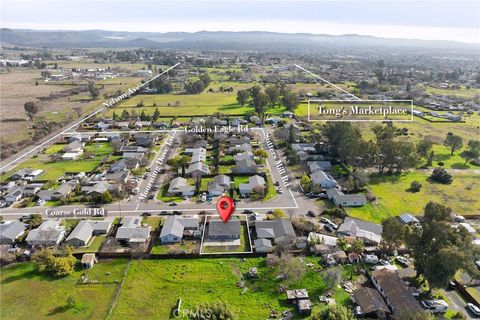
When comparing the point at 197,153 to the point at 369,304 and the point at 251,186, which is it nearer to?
the point at 251,186

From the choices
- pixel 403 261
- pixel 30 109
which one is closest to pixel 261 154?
pixel 403 261

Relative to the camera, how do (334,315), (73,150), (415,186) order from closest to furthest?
(334,315)
(415,186)
(73,150)

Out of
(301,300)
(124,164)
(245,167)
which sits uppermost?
(124,164)

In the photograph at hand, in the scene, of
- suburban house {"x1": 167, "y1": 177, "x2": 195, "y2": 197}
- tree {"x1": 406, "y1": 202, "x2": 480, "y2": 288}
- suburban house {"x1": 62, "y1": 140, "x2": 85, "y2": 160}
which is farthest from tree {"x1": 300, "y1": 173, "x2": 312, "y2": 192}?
suburban house {"x1": 62, "y1": 140, "x2": 85, "y2": 160}

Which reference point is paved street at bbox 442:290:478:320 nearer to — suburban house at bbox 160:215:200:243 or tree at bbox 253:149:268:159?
suburban house at bbox 160:215:200:243

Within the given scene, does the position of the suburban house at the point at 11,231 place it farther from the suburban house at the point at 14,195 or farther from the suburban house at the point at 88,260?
the suburban house at the point at 88,260
